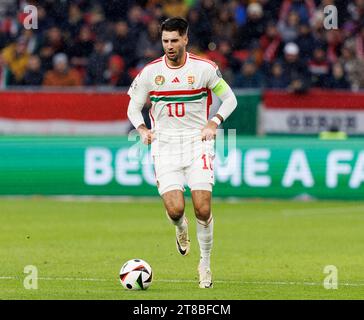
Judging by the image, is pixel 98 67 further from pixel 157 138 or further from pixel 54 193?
pixel 157 138

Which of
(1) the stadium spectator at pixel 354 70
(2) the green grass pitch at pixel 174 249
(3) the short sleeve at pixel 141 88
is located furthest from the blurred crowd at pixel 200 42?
(3) the short sleeve at pixel 141 88

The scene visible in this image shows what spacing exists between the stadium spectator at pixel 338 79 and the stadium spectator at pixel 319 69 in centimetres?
10

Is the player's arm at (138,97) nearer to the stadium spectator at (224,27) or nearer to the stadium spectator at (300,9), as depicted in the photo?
the stadium spectator at (224,27)

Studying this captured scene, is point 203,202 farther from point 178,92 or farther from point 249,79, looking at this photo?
point 249,79

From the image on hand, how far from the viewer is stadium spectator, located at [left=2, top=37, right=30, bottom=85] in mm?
23359

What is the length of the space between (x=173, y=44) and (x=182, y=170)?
118 centimetres

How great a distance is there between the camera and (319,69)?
22.8 meters

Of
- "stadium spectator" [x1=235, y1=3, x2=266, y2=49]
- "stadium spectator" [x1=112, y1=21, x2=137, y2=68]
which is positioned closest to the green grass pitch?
"stadium spectator" [x1=112, y1=21, x2=137, y2=68]

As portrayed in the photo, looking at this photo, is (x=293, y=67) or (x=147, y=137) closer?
(x=147, y=137)

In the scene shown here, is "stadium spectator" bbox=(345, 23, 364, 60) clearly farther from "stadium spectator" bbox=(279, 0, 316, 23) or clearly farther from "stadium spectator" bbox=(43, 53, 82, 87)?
"stadium spectator" bbox=(43, 53, 82, 87)

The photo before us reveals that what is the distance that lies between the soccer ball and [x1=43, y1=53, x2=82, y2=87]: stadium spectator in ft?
41.5

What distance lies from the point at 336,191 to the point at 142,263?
9.88 metres

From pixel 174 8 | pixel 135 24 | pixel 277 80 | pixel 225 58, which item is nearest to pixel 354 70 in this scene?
pixel 277 80
